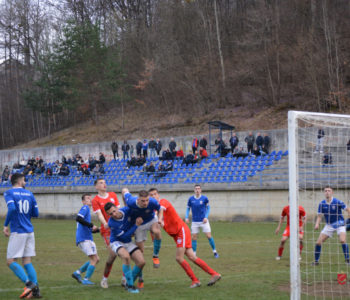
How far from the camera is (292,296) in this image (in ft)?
23.4

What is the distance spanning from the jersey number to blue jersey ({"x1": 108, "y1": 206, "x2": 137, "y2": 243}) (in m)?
1.40

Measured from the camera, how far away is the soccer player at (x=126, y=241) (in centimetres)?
836

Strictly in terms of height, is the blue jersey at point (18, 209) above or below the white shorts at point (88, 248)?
above

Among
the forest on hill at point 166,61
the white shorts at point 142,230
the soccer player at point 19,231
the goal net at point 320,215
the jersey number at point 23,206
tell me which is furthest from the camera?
the forest on hill at point 166,61

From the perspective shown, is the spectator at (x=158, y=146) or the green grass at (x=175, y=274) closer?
the green grass at (x=175, y=274)

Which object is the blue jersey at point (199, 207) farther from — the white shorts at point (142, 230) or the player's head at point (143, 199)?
the player's head at point (143, 199)

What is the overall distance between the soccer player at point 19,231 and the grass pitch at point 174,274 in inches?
18.7

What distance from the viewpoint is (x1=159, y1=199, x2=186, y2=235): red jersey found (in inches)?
359

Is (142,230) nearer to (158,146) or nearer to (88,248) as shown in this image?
(88,248)

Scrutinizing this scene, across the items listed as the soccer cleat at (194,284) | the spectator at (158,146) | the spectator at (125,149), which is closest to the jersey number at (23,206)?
the soccer cleat at (194,284)

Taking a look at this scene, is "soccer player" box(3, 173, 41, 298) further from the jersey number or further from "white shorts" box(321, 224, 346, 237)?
"white shorts" box(321, 224, 346, 237)

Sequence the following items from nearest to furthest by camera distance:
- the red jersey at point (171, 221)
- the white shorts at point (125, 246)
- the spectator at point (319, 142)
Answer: the white shorts at point (125, 246) → the red jersey at point (171, 221) → the spectator at point (319, 142)

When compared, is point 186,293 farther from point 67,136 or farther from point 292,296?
point 67,136

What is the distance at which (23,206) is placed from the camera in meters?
8.17
